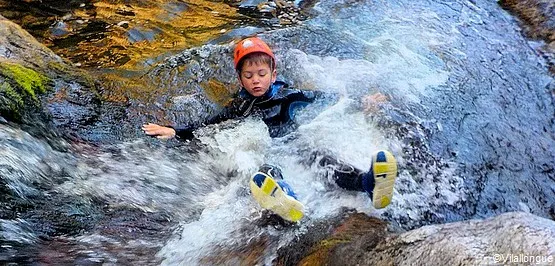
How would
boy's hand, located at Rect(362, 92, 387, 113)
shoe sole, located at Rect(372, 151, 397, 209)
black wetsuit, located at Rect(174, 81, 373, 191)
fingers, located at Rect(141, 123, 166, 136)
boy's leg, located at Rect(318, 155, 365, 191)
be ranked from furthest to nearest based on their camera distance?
boy's hand, located at Rect(362, 92, 387, 113), black wetsuit, located at Rect(174, 81, 373, 191), fingers, located at Rect(141, 123, 166, 136), boy's leg, located at Rect(318, 155, 365, 191), shoe sole, located at Rect(372, 151, 397, 209)

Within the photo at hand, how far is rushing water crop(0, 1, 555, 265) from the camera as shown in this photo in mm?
3539

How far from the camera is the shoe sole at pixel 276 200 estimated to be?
3615 millimetres

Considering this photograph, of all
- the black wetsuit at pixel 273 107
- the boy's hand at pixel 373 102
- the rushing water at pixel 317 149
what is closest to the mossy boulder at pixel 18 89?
the rushing water at pixel 317 149

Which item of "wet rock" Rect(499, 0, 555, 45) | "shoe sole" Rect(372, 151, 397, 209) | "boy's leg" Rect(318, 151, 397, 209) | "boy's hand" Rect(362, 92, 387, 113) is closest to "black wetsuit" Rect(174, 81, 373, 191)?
"boy's hand" Rect(362, 92, 387, 113)

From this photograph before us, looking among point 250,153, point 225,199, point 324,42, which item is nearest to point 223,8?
point 324,42

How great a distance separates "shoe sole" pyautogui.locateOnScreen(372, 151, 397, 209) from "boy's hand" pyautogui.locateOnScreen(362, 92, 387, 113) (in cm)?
160

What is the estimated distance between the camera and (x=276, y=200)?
3.62m

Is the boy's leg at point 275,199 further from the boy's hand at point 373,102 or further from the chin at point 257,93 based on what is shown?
the boy's hand at point 373,102

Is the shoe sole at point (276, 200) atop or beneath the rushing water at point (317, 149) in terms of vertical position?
atop

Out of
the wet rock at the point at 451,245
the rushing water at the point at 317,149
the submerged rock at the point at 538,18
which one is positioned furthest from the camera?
the submerged rock at the point at 538,18

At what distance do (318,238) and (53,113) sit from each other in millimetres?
2807

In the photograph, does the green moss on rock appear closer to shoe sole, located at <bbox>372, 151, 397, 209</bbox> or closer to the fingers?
the fingers

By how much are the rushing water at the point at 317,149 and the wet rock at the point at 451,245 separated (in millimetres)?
474

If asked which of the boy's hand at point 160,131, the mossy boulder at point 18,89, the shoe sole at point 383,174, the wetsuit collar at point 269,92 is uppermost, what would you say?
the mossy boulder at point 18,89
